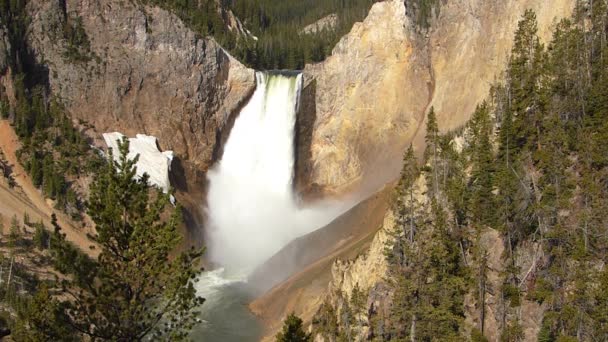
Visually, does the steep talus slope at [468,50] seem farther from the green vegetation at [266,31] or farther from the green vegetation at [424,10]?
the green vegetation at [266,31]

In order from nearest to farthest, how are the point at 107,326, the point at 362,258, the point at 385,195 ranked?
the point at 107,326 < the point at 362,258 < the point at 385,195

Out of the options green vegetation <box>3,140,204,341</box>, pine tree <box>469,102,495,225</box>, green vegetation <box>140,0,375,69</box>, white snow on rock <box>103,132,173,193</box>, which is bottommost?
green vegetation <box>3,140,204,341</box>

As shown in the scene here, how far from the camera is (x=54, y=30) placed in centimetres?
6838

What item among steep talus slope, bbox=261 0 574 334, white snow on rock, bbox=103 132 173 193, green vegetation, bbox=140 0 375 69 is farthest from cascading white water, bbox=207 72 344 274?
green vegetation, bbox=140 0 375 69

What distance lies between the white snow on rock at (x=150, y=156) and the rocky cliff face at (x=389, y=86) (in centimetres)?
1709

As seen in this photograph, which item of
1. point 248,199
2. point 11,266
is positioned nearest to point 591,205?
point 11,266

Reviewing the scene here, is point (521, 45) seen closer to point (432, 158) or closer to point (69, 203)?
point (432, 158)

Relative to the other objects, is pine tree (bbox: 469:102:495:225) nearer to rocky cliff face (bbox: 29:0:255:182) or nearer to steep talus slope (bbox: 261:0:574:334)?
steep talus slope (bbox: 261:0:574:334)

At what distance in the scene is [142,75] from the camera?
233ft

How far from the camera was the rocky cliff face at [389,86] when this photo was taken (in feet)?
201

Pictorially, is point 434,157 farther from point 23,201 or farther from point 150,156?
point 23,201

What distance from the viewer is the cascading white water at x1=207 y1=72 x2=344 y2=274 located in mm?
66500

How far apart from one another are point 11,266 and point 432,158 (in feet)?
113

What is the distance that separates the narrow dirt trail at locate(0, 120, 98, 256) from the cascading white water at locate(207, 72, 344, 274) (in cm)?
1497
